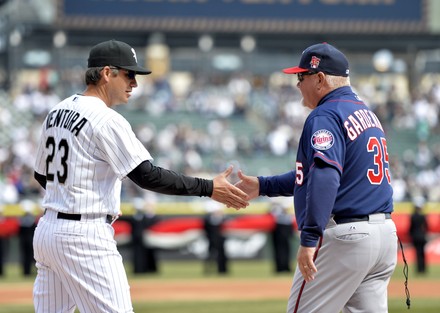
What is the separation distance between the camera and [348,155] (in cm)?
583

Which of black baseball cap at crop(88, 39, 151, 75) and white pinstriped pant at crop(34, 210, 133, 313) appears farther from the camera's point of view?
black baseball cap at crop(88, 39, 151, 75)

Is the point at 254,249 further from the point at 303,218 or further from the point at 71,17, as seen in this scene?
the point at 303,218

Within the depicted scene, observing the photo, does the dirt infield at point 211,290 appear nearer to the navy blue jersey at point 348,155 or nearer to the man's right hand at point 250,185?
the man's right hand at point 250,185

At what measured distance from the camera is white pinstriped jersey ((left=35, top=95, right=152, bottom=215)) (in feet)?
18.4

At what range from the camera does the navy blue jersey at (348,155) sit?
18.7 feet

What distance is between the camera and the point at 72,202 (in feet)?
18.5

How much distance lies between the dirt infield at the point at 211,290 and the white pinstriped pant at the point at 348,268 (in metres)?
9.37

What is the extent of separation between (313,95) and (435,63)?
32244 mm

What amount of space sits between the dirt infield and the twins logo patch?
31.7ft

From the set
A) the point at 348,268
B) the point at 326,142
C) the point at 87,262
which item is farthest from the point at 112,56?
the point at 348,268

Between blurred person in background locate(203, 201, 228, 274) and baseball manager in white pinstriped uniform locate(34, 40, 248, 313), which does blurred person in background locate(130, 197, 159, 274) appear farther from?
baseball manager in white pinstriped uniform locate(34, 40, 248, 313)

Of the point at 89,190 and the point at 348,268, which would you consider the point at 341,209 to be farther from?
the point at 89,190

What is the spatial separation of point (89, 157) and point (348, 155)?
143cm

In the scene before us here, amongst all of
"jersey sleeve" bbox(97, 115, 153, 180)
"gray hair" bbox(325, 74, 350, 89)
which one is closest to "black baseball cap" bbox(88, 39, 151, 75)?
"jersey sleeve" bbox(97, 115, 153, 180)
